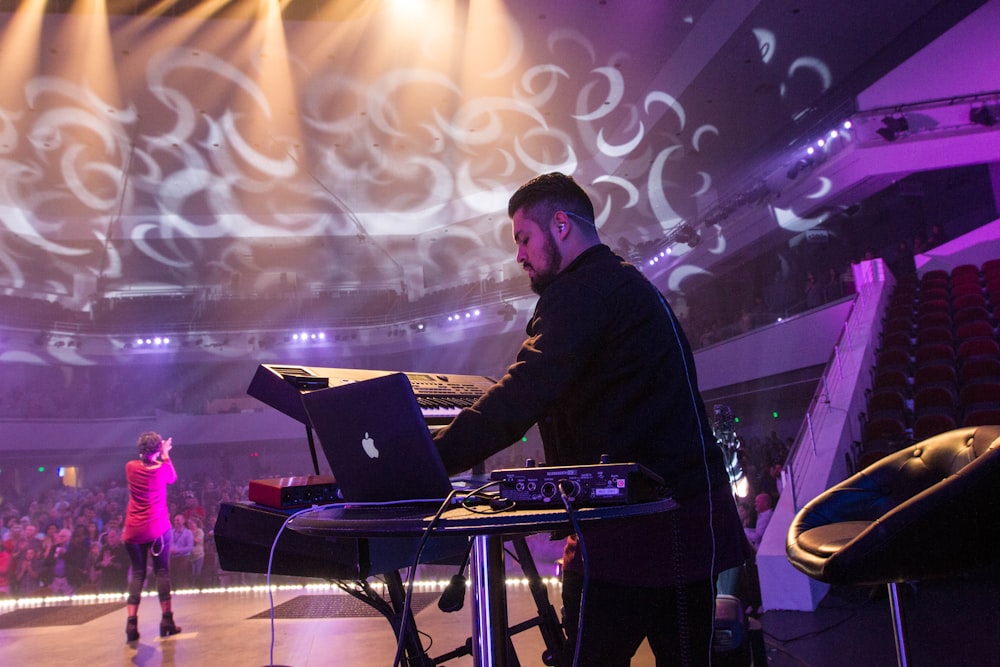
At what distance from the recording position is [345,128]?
31.4 feet

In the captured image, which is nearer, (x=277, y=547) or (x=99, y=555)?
(x=277, y=547)

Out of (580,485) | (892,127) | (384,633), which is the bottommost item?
(384,633)

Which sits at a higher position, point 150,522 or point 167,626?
point 150,522

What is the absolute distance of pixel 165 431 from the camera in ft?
47.4

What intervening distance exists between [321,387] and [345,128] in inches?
344

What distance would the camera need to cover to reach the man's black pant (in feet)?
3.78

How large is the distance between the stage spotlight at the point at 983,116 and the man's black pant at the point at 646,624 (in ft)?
33.5

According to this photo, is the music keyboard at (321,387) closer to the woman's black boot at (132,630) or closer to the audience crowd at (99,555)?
the woman's black boot at (132,630)

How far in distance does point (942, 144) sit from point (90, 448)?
16.7 metres

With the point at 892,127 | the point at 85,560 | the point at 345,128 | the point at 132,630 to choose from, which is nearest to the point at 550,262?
the point at 132,630

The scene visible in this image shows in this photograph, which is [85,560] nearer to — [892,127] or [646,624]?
[646,624]

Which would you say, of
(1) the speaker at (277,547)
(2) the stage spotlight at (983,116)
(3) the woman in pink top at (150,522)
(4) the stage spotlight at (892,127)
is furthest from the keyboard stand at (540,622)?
(2) the stage spotlight at (983,116)

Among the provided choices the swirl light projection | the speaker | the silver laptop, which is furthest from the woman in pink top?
the swirl light projection

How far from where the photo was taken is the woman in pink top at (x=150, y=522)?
4.03 meters
